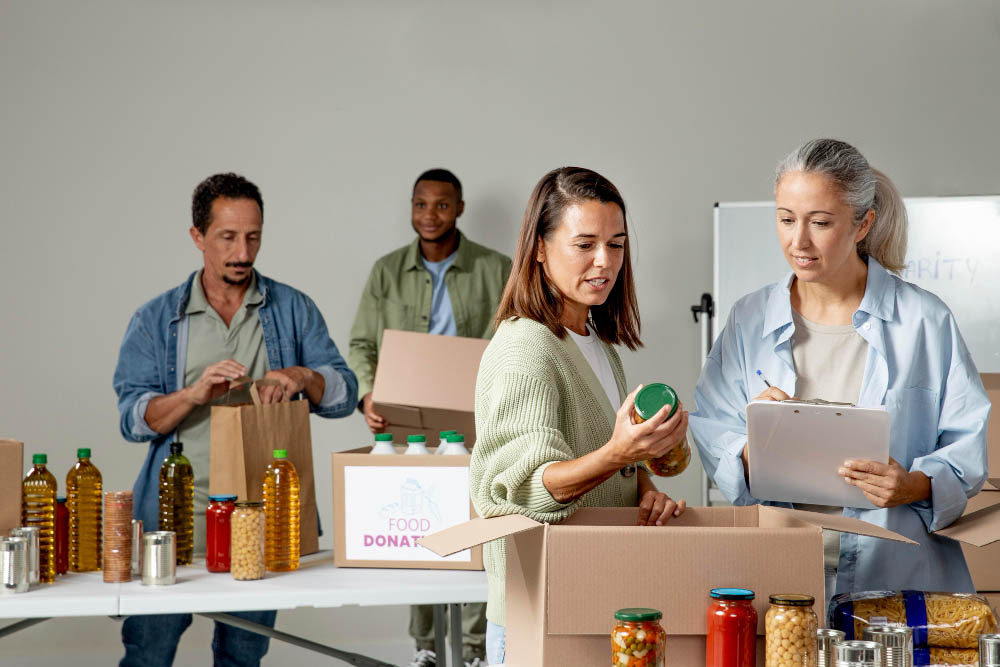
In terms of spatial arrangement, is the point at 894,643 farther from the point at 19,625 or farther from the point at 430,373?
the point at 19,625

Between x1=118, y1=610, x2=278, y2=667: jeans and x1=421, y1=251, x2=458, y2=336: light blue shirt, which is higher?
x1=421, y1=251, x2=458, y2=336: light blue shirt

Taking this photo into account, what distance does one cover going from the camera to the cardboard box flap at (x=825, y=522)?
4.01ft

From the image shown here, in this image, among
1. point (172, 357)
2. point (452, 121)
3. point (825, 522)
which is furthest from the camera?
point (452, 121)

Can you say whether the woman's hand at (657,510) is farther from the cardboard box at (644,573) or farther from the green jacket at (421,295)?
the green jacket at (421,295)

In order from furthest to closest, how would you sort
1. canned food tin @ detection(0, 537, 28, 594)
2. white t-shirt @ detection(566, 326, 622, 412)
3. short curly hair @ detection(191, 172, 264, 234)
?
1. short curly hair @ detection(191, 172, 264, 234)
2. canned food tin @ detection(0, 537, 28, 594)
3. white t-shirt @ detection(566, 326, 622, 412)

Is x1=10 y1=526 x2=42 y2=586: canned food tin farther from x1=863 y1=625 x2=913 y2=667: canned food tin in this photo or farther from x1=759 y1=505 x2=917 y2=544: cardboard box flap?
x1=863 y1=625 x2=913 y2=667: canned food tin

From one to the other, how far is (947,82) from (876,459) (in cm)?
328

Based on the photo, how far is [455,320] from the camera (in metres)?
3.86

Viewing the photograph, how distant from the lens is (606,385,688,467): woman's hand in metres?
1.15

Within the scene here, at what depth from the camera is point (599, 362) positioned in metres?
1.54

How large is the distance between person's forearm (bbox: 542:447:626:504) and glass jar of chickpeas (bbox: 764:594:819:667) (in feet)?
0.79

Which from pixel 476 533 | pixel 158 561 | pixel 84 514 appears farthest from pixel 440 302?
pixel 476 533

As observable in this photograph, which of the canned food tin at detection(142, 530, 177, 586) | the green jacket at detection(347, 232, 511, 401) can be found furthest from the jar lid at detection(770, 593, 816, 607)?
the green jacket at detection(347, 232, 511, 401)

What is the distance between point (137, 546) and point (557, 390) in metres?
1.23
